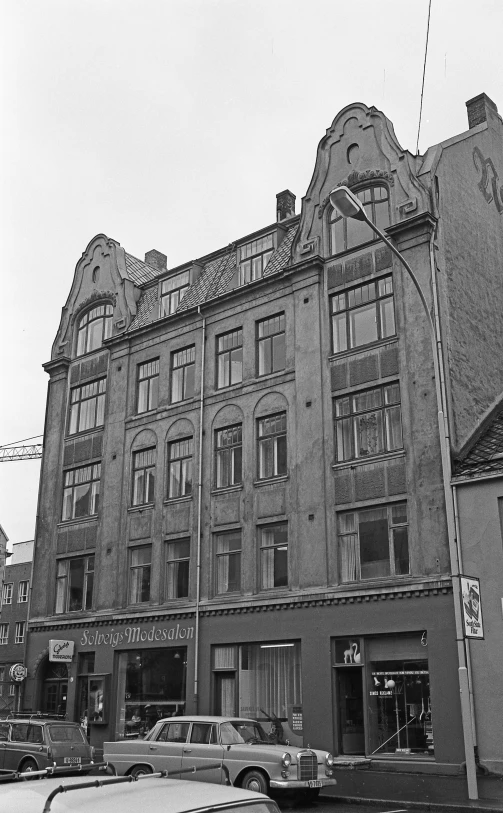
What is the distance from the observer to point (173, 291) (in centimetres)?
3369

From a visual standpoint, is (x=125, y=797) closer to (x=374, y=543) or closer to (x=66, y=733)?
(x=66, y=733)

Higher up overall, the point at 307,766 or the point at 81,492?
the point at 81,492

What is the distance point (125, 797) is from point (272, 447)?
76.4ft

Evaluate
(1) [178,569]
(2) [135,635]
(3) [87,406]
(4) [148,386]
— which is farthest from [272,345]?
(2) [135,635]

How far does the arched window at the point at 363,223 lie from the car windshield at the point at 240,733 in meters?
15.7

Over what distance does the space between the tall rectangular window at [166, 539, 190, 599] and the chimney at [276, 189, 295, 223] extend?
14386mm

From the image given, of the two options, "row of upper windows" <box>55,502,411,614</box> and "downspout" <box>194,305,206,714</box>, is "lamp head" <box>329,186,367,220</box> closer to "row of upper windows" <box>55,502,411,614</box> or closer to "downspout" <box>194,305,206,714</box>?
"row of upper windows" <box>55,502,411,614</box>

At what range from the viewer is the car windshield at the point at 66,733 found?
18.9 metres

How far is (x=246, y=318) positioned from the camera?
29.7 meters

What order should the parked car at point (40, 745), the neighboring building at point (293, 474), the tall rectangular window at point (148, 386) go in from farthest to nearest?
the tall rectangular window at point (148, 386) < the neighboring building at point (293, 474) < the parked car at point (40, 745)

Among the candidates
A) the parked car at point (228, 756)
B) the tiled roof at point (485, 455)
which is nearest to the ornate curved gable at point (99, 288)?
the tiled roof at point (485, 455)

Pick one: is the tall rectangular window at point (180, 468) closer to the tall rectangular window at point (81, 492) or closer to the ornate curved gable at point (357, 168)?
the tall rectangular window at point (81, 492)

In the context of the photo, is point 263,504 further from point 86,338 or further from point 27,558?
point 27,558

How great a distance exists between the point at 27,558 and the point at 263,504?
145 feet
